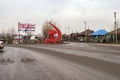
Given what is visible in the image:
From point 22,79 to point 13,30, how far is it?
150622 mm

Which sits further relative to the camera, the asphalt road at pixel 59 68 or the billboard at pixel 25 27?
the billboard at pixel 25 27

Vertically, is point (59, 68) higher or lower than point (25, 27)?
lower

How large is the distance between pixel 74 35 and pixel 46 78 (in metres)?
128

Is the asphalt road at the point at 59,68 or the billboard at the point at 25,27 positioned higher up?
the billboard at the point at 25,27

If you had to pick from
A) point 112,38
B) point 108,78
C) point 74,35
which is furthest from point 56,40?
point 108,78

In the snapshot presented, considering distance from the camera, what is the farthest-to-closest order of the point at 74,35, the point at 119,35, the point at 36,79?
1. the point at 74,35
2. the point at 119,35
3. the point at 36,79

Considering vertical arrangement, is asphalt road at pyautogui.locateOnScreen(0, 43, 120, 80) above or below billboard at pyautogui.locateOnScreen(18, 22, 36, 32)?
below

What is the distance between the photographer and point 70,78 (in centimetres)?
923

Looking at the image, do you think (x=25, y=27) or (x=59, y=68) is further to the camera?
(x=25, y=27)

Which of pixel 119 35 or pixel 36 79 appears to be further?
pixel 119 35

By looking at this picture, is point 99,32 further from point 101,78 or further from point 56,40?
point 101,78

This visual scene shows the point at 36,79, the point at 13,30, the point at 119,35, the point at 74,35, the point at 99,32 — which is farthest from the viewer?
the point at 13,30

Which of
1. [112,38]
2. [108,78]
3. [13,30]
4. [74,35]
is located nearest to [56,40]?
[112,38]

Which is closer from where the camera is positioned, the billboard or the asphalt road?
the asphalt road
